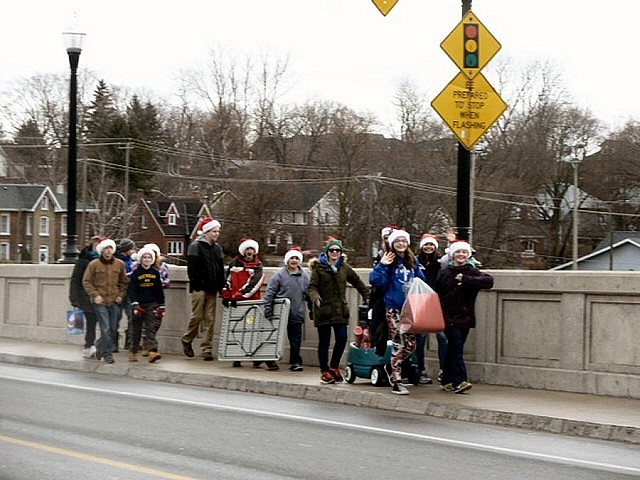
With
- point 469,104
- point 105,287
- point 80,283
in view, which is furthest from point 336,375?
point 80,283

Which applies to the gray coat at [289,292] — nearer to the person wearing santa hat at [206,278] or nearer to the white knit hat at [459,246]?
the person wearing santa hat at [206,278]

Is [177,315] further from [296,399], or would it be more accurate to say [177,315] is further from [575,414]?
[575,414]

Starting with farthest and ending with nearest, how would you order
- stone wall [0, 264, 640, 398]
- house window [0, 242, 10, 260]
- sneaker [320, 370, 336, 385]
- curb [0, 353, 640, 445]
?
house window [0, 242, 10, 260], sneaker [320, 370, 336, 385], stone wall [0, 264, 640, 398], curb [0, 353, 640, 445]

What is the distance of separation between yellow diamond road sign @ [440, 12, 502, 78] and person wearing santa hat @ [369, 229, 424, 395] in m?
2.51

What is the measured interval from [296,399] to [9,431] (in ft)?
14.0

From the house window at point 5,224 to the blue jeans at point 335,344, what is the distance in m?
94.0

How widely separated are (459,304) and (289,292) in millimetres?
3409

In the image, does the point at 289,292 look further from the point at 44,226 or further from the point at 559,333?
the point at 44,226

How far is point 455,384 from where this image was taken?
13711mm

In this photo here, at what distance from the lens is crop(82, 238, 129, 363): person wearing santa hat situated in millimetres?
17734

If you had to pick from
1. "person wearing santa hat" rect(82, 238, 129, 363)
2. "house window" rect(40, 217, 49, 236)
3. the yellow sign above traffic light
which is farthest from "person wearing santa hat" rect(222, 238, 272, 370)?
"house window" rect(40, 217, 49, 236)

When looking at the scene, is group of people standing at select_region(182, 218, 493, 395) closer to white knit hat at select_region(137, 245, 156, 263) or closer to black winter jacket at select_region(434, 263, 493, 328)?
black winter jacket at select_region(434, 263, 493, 328)

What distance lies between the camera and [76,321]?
2025 centimetres

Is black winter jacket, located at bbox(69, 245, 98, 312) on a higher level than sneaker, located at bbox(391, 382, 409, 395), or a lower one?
higher
